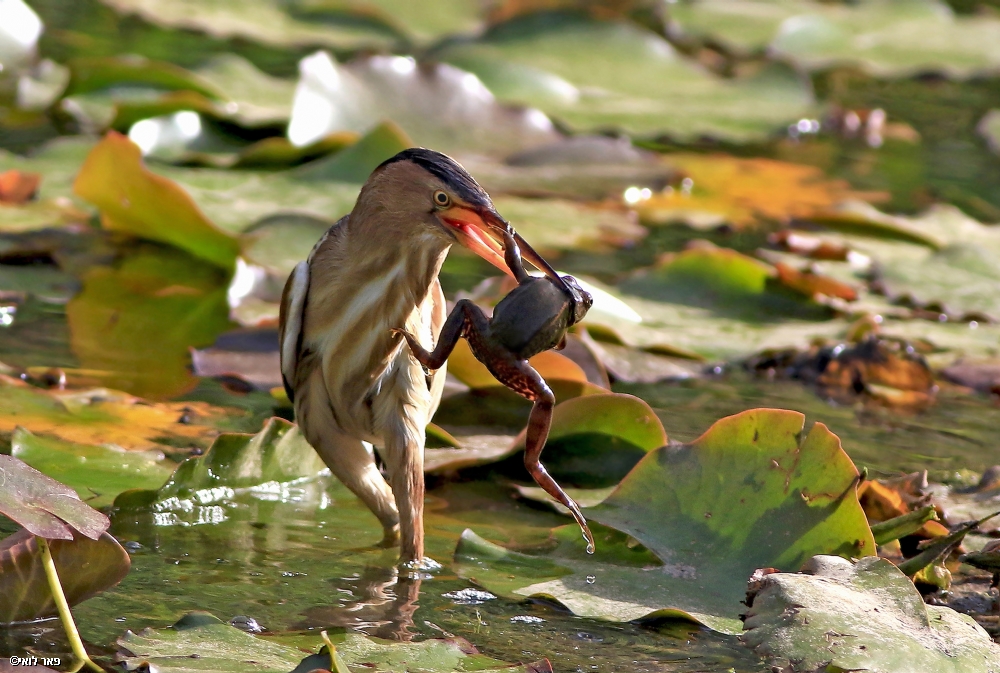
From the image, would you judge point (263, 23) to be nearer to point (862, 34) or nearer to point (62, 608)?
point (862, 34)

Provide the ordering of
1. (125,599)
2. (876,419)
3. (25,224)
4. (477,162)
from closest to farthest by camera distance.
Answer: (125,599) → (876,419) → (25,224) → (477,162)

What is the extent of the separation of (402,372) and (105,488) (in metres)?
0.71

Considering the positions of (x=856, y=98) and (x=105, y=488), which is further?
(x=856, y=98)

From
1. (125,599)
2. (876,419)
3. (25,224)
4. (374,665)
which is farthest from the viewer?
(25,224)

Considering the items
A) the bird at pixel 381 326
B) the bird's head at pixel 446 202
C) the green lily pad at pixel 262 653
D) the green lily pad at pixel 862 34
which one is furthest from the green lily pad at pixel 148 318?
the green lily pad at pixel 862 34

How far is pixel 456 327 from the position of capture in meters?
2.54

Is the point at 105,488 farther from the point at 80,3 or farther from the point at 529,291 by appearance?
the point at 80,3

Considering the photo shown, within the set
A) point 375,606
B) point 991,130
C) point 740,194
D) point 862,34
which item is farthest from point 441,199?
point 862,34

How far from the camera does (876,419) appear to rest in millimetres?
4191

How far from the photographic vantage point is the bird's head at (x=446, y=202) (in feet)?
8.54

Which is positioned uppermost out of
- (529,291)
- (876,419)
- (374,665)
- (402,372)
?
(529,291)

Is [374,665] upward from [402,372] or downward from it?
downward

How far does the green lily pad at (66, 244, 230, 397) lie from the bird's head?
131 centimetres

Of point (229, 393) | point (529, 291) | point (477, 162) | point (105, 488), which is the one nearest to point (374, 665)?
point (529, 291)
